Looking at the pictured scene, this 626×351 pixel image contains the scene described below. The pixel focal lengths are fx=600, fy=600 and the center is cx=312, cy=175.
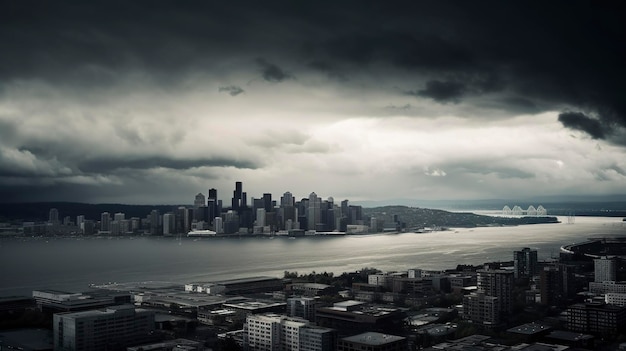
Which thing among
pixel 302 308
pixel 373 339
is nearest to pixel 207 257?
pixel 302 308

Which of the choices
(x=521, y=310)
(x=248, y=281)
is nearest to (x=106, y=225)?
(x=248, y=281)

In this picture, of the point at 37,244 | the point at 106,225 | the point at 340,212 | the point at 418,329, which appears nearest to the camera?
the point at 418,329

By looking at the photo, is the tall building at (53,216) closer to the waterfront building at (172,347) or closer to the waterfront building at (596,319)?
the waterfront building at (172,347)

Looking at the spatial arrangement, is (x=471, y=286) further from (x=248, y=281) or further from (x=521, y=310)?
(x=248, y=281)

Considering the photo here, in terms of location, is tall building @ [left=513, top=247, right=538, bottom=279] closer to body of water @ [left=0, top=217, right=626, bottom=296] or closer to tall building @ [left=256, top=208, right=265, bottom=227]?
body of water @ [left=0, top=217, right=626, bottom=296]

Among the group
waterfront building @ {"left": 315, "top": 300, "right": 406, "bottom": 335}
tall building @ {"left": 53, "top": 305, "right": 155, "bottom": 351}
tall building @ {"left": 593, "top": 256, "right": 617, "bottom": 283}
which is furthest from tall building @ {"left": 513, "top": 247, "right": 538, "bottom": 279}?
tall building @ {"left": 53, "top": 305, "right": 155, "bottom": 351}

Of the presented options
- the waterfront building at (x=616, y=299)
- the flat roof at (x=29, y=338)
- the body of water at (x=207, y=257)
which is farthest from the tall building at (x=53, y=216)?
the waterfront building at (x=616, y=299)
